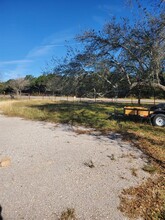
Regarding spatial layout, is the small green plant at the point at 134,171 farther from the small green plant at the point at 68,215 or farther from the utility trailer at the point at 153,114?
the utility trailer at the point at 153,114

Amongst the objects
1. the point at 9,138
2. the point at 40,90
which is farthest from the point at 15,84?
the point at 9,138

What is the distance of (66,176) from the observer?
188 inches

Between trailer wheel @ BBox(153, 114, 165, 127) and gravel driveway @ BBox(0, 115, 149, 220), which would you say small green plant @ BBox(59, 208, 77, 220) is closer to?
gravel driveway @ BBox(0, 115, 149, 220)

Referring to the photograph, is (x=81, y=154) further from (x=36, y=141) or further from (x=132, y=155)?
(x=36, y=141)

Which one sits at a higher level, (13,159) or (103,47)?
(103,47)

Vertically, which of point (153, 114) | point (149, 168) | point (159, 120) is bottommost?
point (149, 168)

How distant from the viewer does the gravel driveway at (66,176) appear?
352 centimetres

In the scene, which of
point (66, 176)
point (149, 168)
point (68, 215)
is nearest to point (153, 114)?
point (149, 168)

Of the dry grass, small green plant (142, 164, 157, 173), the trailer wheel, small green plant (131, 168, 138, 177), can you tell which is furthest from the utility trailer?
the dry grass

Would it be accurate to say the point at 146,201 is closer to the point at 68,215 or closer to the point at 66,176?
the point at 68,215

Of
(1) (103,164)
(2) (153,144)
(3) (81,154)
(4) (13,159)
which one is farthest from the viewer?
(2) (153,144)

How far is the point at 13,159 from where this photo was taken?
591 cm

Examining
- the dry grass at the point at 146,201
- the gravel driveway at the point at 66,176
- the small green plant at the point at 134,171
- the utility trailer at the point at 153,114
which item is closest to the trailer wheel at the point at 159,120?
the utility trailer at the point at 153,114

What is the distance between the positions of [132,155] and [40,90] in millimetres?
55942
